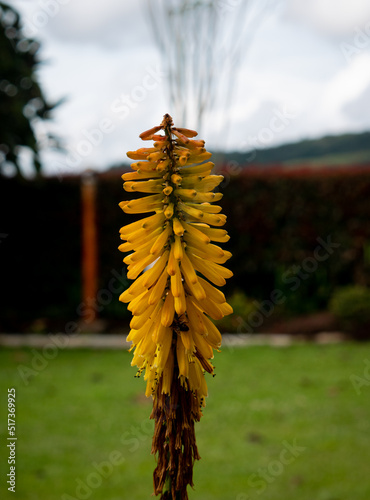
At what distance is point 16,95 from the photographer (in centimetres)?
927

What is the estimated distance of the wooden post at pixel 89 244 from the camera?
1084 cm

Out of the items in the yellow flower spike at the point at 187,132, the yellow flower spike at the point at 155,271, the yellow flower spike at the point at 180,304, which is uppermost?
the yellow flower spike at the point at 187,132

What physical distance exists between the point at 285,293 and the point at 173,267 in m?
9.27

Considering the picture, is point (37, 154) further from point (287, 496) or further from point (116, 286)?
point (287, 496)

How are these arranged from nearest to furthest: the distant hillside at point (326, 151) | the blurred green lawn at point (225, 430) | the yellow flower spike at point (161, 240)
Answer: the yellow flower spike at point (161, 240) < the blurred green lawn at point (225, 430) < the distant hillside at point (326, 151)

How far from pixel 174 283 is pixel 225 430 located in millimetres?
4446

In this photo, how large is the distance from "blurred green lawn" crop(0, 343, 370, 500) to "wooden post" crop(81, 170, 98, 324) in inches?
121

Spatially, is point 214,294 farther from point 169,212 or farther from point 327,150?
point 327,150

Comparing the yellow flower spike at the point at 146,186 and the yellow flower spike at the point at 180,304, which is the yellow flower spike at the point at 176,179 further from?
the yellow flower spike at the point at 180,304

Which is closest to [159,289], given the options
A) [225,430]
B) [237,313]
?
[225,430]

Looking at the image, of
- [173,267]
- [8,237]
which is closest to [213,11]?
[8,237]

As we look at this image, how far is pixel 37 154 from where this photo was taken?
31.6ft

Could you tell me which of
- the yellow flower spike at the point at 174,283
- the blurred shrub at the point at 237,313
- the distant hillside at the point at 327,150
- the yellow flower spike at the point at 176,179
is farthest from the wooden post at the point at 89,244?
the yellow flower spike at the point at 176,179

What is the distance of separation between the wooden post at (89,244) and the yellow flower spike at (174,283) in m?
9.61
